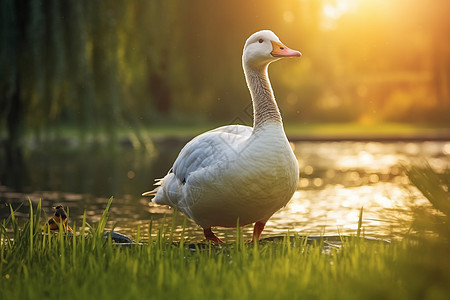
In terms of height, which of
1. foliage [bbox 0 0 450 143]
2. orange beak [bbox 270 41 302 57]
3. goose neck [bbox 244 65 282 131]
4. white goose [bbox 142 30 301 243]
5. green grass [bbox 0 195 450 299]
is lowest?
green grass [bbox 0 195 450 299]

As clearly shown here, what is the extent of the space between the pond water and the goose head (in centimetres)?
132

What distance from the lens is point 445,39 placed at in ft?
83.1

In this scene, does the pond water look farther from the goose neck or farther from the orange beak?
the orange beak

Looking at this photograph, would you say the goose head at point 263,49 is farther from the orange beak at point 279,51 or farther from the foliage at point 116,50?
the foliage at point 116,50

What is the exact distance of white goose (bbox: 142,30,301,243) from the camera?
469 cm

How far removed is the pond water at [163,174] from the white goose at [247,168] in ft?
1.08

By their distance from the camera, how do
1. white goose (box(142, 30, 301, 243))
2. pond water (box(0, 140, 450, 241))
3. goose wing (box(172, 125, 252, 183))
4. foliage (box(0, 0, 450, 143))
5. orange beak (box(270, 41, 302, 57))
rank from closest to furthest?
white goose (box(142, 30, 301, 243)), goose wing (box(172, 125, 252, 183)), orange beak (box(270, 41, 302, 57)), pond water (box(0, 140, 450, 241)), foliage (box(0, 0, 450, 143))

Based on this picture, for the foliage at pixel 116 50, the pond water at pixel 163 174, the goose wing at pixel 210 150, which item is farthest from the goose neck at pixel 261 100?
the foliage at pixel 116 50

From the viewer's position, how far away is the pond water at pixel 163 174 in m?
6.45

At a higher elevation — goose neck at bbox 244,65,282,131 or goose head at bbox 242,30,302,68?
goose head at bbox 242,30,302,68

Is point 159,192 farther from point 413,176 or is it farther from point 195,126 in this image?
point 195,126

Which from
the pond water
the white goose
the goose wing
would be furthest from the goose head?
the pond water

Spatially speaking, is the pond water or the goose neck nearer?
the goose neck

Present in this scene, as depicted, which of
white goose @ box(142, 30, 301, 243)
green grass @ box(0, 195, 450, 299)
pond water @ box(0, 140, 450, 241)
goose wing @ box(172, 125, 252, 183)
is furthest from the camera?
pond water @ box(0, 140, 450, 241)
